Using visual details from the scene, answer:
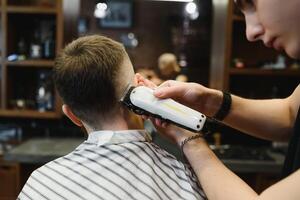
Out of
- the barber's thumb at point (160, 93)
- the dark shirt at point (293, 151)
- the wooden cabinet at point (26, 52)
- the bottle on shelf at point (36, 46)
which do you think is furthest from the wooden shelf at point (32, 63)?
the dark shirt at point (293, 151)

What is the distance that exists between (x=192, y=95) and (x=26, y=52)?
2189 millimetres

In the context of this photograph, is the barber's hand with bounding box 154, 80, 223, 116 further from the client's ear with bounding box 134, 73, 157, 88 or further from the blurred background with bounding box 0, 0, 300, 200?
the blurred background with bounding box 0, 0, 300, 200

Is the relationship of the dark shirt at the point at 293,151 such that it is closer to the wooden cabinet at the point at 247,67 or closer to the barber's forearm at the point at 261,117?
the barber's forearm at the point at 261,117

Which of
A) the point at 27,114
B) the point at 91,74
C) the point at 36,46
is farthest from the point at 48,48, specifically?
the point at 91,74

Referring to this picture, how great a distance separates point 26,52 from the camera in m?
3.03

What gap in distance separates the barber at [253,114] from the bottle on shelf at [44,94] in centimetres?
197

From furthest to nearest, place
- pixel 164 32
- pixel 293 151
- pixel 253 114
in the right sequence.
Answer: pixel 164 32 → pixel 253 114 → pixel 293 151

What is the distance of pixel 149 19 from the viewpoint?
4012mm

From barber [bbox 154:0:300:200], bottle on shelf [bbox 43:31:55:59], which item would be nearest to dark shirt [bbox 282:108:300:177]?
barber [bbox 154:0:300:200]

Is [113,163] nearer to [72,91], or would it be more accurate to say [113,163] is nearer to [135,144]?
[135,144]

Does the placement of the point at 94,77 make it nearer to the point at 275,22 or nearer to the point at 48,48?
the point at 275,22

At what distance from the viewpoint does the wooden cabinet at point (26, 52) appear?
110 inches

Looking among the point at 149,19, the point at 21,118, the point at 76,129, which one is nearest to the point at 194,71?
the point at 149,19

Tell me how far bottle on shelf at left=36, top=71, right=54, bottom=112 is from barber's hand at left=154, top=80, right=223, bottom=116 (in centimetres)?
196
